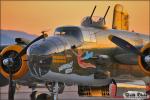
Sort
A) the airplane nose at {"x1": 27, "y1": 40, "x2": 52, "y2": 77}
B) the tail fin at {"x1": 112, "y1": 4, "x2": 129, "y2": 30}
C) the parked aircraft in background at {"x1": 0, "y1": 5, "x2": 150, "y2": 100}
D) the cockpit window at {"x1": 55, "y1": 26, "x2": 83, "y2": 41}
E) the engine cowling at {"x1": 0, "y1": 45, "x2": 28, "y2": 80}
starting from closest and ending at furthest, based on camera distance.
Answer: the airplane nose at {"x1": 27, "y1": 40, "x2": 52, "y2": 77} → the parked aircraft in background at {"x1": 0, "y1": 5, "x2": 150, "y2": 100} → the cockpit window at {"x1": 55, "y1": 26, "x2": 83, "y2": 41} → the engine cowling at {"x1": 0, "y1": 45, "x2": 28, "y2": 80} → the tail fin at {"x1": 112, "y1": 4, "x2": 129, "y2": 30}

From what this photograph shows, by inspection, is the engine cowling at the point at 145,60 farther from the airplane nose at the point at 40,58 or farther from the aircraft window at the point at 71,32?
the airplane nose at the point at 40,58

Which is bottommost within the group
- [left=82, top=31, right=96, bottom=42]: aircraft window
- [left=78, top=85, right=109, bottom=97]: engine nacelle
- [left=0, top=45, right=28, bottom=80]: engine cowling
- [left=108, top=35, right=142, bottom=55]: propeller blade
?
[left=78, top=85, right=109, bottom=97]: engine nacelle

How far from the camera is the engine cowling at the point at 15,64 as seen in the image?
1686 cm

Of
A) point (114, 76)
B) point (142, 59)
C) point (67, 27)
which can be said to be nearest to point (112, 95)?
point (114, 76)

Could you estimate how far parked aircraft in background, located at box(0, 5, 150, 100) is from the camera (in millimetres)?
14984

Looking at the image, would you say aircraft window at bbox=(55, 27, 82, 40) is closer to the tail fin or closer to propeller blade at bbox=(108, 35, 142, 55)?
propeller blade at bbox=(108, 35, 142, 55)

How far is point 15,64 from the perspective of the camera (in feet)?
55.7

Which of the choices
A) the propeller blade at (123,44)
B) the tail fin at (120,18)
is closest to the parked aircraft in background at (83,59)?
the propeller blade at (123,44)

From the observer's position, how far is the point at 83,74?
15.7 metres

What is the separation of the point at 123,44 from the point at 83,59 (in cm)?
166

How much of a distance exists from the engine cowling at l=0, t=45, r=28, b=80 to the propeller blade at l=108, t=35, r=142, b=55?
364 cm

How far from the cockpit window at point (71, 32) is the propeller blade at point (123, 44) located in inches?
47.8

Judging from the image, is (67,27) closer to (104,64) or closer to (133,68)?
(104,64)

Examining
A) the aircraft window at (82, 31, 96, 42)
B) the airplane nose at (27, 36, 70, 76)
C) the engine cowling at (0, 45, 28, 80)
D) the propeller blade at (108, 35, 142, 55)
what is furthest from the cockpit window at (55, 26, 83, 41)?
the engine cowling at (0, 45, 28, 80)
